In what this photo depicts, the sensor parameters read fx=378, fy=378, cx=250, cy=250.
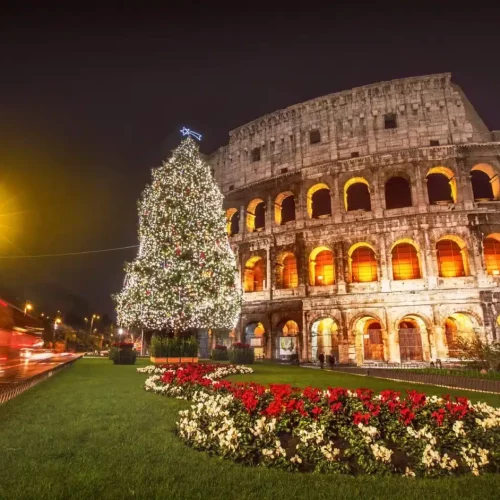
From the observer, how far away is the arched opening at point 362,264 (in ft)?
95.5

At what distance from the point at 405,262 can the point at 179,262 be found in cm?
1696

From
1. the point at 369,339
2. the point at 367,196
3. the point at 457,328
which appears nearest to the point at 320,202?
the point at 367,196

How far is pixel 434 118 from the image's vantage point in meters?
28.5

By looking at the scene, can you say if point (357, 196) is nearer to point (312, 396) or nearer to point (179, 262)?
point (179, 262)

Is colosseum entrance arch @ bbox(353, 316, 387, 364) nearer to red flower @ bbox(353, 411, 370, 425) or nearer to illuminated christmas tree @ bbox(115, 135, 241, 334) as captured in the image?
illuminated christmas tree @ bbox(115, 135, 241, 334)

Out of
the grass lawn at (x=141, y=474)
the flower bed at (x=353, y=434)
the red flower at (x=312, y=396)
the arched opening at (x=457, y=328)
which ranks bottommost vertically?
the grass lawn at (x=141, y=474)

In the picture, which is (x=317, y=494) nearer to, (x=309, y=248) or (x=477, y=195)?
(x=309, y=248)

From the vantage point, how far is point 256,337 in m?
32.5

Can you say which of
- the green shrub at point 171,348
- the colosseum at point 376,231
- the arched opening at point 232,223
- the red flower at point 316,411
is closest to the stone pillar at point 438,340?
the colosseum at point 376,231

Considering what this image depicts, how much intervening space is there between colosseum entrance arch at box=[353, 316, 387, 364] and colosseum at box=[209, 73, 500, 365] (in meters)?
0.08

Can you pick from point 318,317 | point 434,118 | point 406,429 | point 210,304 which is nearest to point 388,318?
point 318,317

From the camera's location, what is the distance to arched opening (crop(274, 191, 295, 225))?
33.0 metres

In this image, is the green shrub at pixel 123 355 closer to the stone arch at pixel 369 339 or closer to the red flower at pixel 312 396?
the stone arch at pixel 369 339

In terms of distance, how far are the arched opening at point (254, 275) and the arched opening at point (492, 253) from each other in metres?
17.0
